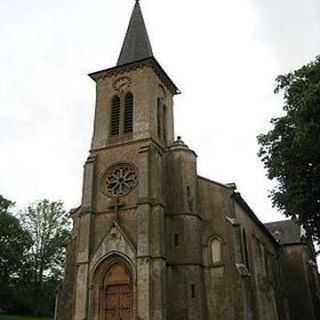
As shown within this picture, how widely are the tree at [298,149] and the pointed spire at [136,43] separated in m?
14.7

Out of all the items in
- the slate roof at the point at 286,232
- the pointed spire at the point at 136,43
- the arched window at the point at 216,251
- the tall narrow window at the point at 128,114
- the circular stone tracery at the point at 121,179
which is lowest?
the arched window at the point at 216,251

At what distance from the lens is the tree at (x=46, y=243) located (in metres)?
48.6

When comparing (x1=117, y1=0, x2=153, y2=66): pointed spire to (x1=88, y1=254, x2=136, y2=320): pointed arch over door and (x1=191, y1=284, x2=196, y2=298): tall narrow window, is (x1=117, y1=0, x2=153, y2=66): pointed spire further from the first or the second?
(x1=191, y1=284, x2=196, y2=298): tall narrow window

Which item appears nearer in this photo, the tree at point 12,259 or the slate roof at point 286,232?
the slate roof at point 286,232

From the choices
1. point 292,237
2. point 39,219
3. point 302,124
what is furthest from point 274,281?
point 39,219

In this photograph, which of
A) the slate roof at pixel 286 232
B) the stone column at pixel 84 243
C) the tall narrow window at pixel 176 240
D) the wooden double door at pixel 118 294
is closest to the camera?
the wooden double door at pixel 118 294

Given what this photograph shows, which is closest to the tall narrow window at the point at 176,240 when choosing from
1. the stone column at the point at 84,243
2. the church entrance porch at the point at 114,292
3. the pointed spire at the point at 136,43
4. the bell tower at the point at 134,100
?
the church entrance porch at the point at 114,292

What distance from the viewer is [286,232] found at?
47.3 metres

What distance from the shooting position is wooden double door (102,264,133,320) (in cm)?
2447

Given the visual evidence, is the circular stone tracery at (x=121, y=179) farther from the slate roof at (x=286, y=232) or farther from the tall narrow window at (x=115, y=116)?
the slate roof at (x=286, y=232)

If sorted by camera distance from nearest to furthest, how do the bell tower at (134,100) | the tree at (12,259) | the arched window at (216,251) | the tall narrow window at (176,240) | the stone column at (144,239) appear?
the stone column at (144,239) → the arched window at (216,251) → the tall narrow window at (176,240) → the bell tower at (134,100) → the tree at (12,259)

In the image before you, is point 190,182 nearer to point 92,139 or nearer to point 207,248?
point 207,248

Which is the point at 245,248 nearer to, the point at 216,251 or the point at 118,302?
the point at 216,251

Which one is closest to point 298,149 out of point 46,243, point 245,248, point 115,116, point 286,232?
point 245,248
